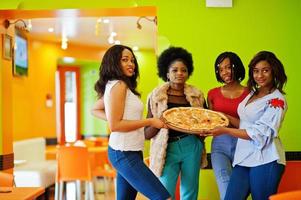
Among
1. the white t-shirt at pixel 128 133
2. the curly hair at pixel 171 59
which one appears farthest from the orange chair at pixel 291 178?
the white t-shirt at pixel 128 133

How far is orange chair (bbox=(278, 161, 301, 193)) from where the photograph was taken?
143 inches

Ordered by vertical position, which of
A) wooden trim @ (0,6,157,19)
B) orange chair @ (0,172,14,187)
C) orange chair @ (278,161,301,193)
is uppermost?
wooden trim @ (0,6,157,19)

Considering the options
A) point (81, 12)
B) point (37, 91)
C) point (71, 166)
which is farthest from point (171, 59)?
point (37, 91)

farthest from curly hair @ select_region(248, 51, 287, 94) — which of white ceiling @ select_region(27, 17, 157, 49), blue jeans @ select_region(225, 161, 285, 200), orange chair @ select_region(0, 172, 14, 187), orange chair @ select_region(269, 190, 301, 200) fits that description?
white ceiling @ select_region(27, 17, 157, 49)

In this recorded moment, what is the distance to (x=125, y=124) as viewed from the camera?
2.45m

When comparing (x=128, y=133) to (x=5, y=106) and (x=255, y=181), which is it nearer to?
(x=255, y=181)

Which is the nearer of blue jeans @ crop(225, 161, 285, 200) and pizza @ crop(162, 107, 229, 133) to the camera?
blue jeans @ crop(225, 161, 285, 200)

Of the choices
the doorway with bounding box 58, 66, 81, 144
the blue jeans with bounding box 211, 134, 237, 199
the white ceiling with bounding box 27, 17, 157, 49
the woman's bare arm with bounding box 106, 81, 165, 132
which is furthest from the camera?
the doorway with bounding box 58, 66, 81, 144

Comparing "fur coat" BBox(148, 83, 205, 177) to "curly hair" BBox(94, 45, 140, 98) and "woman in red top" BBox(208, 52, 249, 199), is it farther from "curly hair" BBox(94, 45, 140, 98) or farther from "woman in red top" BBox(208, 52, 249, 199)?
"curly hair" BBox(94, 45, 140, 98)

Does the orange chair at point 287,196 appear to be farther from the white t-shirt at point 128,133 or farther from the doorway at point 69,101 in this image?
the doorway at point 69,101

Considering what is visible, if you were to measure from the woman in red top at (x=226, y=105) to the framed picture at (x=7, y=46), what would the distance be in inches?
91.6

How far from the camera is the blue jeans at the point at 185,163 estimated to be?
9.50 feet

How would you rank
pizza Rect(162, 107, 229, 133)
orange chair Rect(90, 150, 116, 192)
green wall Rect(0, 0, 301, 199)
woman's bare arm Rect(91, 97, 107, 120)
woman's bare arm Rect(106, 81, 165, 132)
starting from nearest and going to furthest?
woman's bare arm Rect(106, 81, 165, 132)
pizza Rect(162, 107, 229, 133)
woman's bare arm Rect(91, 97, 107, 120)
green wall Rect(0, 0, 301, 199)
orange chair Rect(90, 150, 116, 192)

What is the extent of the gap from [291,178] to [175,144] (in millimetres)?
1342
